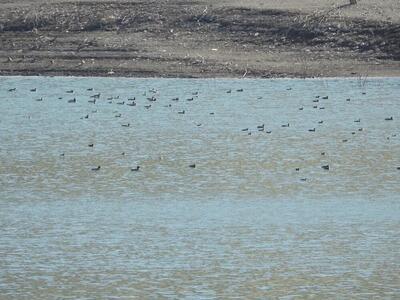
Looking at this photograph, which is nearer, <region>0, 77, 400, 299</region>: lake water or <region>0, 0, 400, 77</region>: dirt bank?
<region>0, 77, 400, 299</region>: lake water

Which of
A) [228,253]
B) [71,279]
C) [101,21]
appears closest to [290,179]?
[228,253]

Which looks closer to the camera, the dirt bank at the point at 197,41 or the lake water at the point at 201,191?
the lake water at the point at 201,191

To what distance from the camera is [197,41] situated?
27.7 metres

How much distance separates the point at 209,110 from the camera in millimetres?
22219

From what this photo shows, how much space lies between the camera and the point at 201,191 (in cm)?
1562

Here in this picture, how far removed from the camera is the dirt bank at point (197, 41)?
86.0 feet

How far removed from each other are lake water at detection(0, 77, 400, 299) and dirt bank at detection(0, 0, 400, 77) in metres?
1.34

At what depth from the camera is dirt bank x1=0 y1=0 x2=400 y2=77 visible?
2620cm

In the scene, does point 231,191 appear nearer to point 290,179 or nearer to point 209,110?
point 290,179

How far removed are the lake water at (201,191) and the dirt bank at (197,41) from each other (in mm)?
1340

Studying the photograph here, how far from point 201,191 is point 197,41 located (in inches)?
488

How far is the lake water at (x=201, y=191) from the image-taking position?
11.9 meters

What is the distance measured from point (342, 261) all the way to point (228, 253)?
1120 millimetres

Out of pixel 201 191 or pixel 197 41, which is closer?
pixel 201 191
